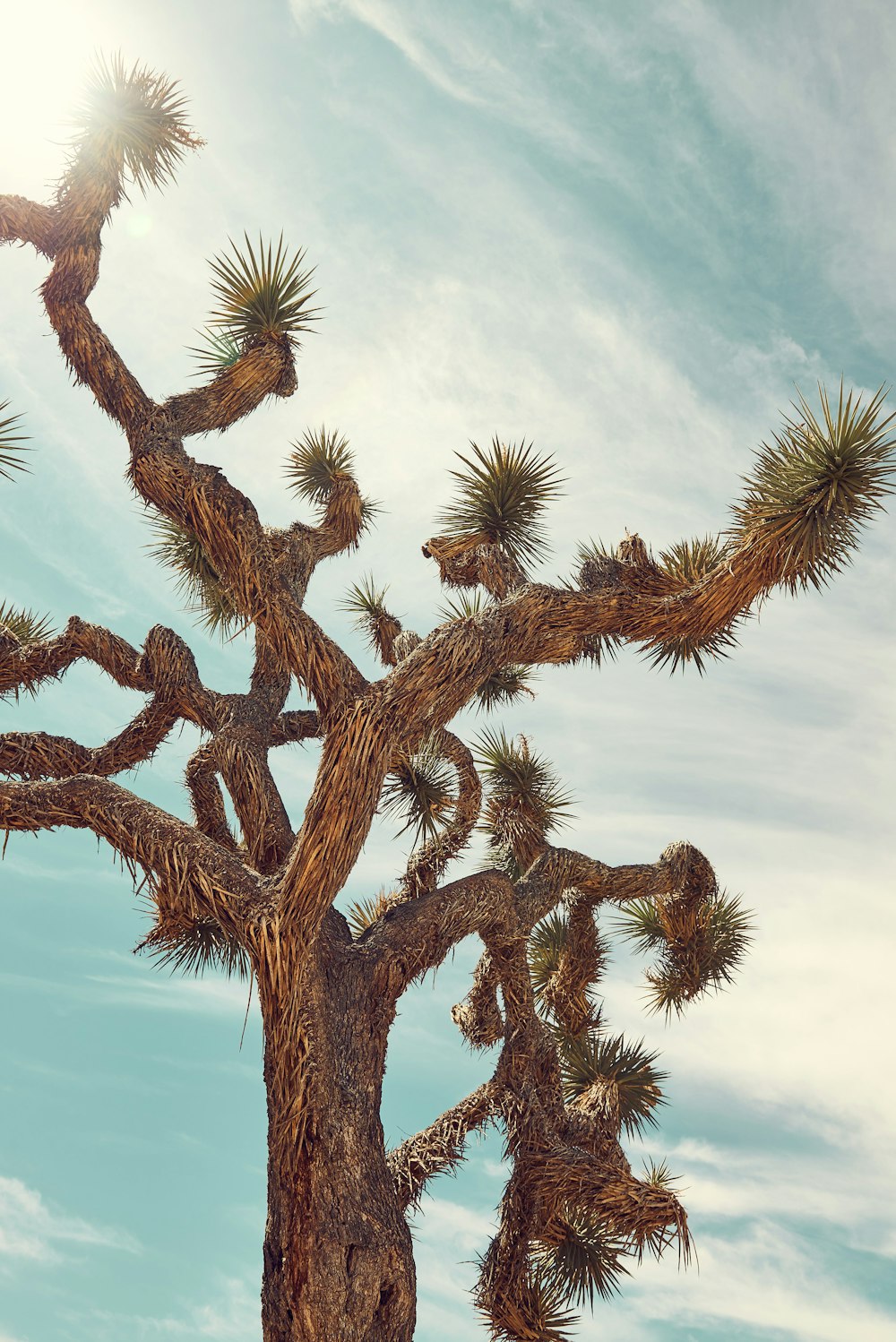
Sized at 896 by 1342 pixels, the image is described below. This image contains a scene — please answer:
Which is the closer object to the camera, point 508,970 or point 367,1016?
point 367,1016

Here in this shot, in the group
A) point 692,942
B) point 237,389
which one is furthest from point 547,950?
point 237,389

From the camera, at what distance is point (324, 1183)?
5.23 m

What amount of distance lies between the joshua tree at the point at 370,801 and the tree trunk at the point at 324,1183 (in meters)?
0.01

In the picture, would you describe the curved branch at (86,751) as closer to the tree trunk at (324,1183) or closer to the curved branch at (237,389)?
the curved branch at (237,389)

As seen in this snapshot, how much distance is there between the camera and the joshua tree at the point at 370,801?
211 inches

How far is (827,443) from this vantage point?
19.1 ft

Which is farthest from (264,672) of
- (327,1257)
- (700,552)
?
(327,1257)

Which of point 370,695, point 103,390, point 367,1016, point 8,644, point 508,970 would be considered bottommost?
point 367,1016

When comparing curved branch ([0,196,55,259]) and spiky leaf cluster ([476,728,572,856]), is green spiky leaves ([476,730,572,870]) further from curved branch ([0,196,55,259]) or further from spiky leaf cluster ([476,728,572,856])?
curved branch ([0,196,55,259])

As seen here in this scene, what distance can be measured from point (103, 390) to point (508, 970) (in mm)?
4672

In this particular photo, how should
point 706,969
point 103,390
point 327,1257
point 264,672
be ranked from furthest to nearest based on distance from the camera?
point 706,969 → point 264,672 → point 103,390 → point 327,1257

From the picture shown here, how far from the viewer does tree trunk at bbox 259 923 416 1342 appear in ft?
16.6

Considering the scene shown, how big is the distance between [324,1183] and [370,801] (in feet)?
6.25

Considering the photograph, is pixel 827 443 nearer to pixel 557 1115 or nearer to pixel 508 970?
pixel 508 970
